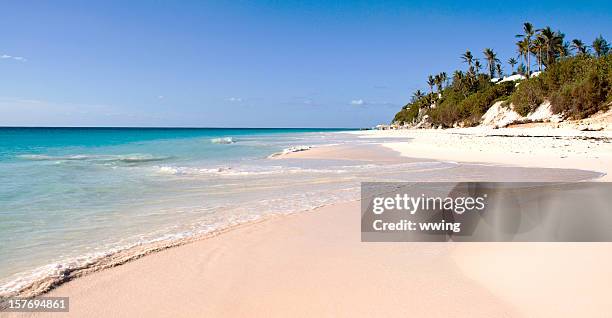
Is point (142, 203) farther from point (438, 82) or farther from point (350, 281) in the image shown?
point (438, 82)

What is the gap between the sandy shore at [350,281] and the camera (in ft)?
11.3

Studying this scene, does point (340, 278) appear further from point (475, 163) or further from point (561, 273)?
point (475, 163)

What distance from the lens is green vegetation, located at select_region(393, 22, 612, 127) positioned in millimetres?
34625

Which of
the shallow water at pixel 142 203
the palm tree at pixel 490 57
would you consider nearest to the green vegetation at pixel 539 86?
the palm tree at pixel 490 57

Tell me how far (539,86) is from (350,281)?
1904 inches

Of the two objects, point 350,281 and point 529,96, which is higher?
point 529,96

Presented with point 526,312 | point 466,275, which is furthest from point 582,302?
point 466,275

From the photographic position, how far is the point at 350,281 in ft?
13.2

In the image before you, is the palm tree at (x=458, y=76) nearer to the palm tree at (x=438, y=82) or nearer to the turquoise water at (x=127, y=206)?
the palm tree at (x=438, y=82)

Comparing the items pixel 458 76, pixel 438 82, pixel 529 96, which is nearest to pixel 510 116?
pixel 529 96

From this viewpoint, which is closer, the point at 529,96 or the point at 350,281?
the point at 350,281

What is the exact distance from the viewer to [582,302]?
334 centimetres

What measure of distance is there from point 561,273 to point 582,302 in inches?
25.8

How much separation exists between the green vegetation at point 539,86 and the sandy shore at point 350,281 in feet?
122
